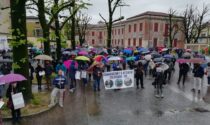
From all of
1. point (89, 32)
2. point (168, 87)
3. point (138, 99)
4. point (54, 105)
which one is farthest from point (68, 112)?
point (89, 32)

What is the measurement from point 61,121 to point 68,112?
4.01ft

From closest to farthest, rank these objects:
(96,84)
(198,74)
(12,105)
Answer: (12,105)
(198,74)
(96,84)

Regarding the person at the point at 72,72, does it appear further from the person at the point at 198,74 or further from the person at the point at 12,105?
the person at the point at 198,74

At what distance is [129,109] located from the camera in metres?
12.1

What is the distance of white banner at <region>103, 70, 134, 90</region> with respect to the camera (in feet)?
51.3

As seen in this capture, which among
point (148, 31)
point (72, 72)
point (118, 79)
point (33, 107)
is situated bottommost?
point (33, 107)

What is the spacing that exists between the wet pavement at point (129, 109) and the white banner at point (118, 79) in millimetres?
383

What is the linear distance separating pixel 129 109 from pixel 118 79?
12.5 feet

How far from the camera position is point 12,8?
1193 cm

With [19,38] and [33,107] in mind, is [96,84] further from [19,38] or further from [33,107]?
[19,38]

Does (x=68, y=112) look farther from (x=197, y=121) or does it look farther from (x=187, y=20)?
(x=187, y=20)

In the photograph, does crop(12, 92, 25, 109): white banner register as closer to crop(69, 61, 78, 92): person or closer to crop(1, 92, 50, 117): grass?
crop(1, 92, 50, 117): grass

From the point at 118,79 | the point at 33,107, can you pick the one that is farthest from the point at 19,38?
the point at 118,79

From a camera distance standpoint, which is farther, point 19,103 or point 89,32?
point 89,32
